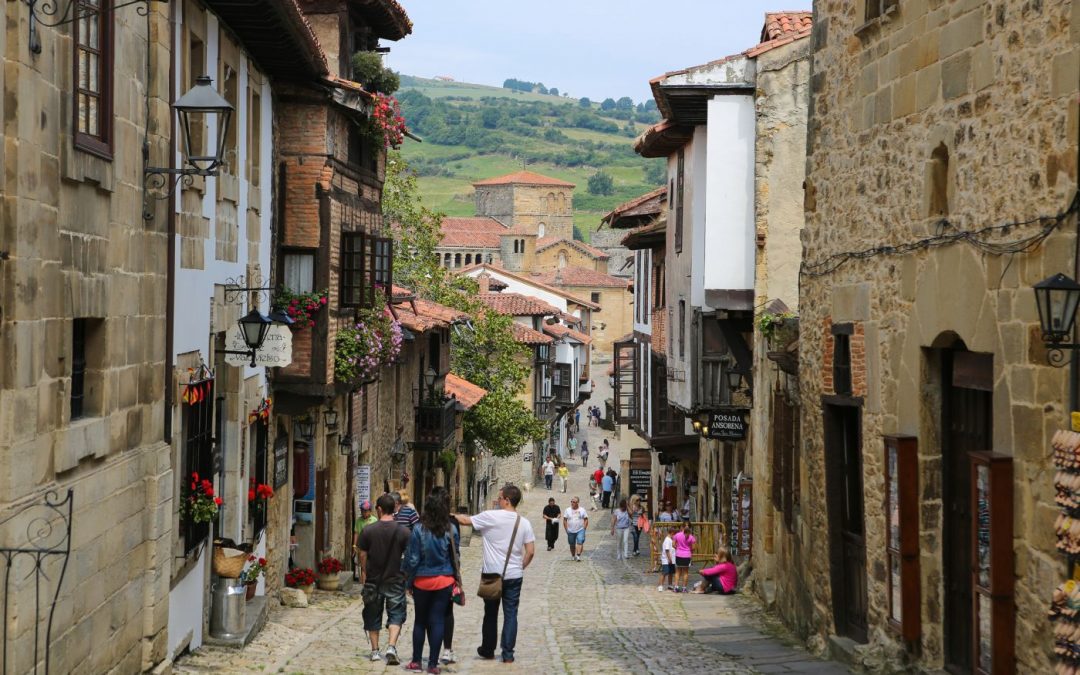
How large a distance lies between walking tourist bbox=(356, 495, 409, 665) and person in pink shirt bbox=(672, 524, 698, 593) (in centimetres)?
1141

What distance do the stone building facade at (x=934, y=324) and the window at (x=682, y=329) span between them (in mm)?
10292

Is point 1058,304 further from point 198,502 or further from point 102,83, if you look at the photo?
point 198,502

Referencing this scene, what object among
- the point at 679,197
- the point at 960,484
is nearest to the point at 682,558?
the point at 679,197

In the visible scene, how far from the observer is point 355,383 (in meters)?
21.0

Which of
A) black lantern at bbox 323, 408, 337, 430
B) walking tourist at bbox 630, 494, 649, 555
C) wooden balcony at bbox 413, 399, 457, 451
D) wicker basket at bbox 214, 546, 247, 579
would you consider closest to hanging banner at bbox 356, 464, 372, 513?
black lantern at bbox 323, 408, 337, 430

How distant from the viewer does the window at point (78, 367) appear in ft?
32.4

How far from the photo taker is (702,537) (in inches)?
1125

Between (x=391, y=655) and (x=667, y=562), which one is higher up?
(x=391, y=655)

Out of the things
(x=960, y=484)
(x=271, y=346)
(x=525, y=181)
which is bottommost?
(x=960, y=484)

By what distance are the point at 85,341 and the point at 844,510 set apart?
744cm

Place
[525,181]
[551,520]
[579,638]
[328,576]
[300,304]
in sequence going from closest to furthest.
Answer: [579,638] → [300,304] → [328,576] → [551,520] → [525,181]

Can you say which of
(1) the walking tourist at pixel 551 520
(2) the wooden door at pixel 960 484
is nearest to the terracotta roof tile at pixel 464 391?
(1) the walking tourist at pixel 551 520

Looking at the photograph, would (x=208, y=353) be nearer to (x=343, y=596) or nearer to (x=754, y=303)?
(x=343, y=596)

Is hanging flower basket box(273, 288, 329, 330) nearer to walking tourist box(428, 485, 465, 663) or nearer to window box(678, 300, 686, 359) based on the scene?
walking tourist box(428, 485, 465, 663)
